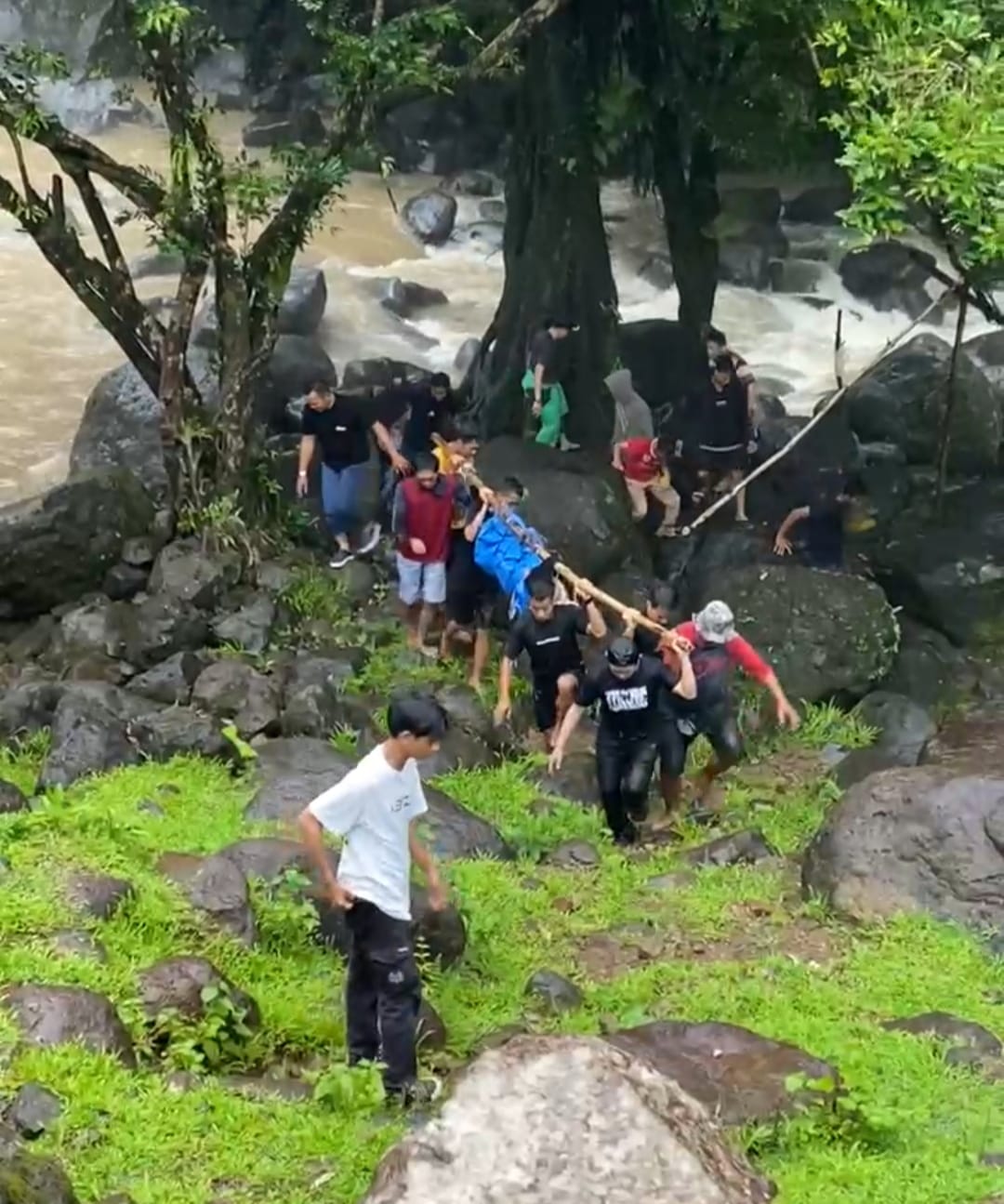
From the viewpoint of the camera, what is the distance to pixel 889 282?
24.7 metres

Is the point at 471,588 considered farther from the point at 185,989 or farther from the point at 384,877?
the point at 384,877

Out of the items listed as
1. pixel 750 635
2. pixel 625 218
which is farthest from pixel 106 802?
pixel 625 218

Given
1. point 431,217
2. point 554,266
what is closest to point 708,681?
point 554,266

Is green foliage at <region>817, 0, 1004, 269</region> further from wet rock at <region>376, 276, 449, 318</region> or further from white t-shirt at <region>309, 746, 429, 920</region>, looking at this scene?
wet rock at <region>376, 276, 449, 318</region>

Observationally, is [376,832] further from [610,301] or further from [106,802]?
[610,301]

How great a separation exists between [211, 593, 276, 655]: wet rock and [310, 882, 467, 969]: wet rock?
177 inches

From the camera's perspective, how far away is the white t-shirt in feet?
19.7

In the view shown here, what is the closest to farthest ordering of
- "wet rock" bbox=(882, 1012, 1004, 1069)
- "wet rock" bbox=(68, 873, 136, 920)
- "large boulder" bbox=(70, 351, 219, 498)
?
1. "wet rock" bbox=(882, 1012, 1004, 1069)
2. "wet rock" bbox=(68, 873, 136, 920)
3. "large boulder" bbox=(70, 351, 219, 498)

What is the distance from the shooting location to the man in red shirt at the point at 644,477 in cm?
1473

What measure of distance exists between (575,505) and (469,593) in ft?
8.26

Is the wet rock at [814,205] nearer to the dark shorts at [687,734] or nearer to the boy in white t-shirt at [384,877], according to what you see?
the dark shorts at [687,734]

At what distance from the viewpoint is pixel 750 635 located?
12656mm

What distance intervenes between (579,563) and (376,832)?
308 inches

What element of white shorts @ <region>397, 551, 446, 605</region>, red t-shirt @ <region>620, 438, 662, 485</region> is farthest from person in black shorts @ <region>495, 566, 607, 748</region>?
red t-shirt @ <region>620, 438, 662, 485</region>
